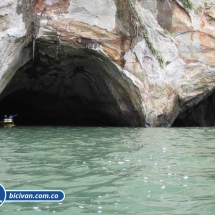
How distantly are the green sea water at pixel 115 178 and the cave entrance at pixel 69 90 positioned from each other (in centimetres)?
696

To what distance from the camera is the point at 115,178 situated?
4.61m

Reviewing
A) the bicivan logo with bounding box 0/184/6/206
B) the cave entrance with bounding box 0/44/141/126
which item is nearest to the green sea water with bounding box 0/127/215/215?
the bicivan logo with bounding box 0/184/6/206

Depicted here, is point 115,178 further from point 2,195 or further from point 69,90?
point 69,90

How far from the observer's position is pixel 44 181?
440cm

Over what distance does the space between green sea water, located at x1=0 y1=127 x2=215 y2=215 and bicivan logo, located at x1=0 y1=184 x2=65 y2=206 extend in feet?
0.28

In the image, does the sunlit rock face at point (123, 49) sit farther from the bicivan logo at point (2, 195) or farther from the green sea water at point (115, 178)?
the bicivan logo at point (2, 195)

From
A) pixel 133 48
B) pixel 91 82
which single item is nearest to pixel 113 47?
pixel 133 48

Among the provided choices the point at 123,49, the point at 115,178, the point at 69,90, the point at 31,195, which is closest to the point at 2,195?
the point at 31,195

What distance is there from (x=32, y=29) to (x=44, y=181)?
8.53m

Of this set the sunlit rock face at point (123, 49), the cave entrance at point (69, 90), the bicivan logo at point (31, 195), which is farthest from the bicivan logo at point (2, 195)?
the cave entrance at point (69, 90)

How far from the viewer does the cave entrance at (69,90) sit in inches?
552

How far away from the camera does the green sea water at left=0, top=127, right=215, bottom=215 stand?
3533 millimetres

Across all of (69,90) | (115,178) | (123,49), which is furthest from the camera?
(69,90)

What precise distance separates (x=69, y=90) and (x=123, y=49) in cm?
630
